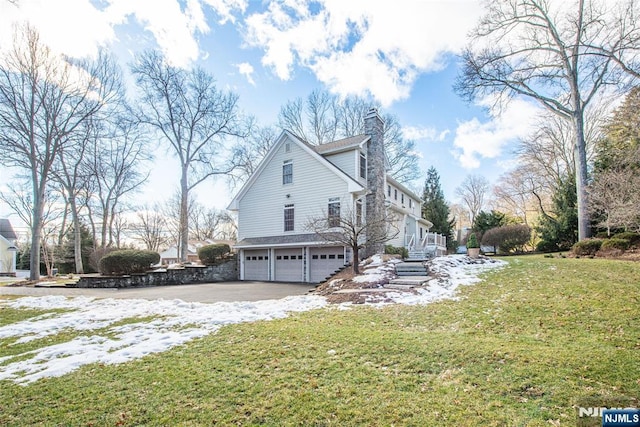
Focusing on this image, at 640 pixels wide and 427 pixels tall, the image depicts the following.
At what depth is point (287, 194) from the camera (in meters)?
18.4

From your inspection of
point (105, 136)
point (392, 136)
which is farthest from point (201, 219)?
point (392, 136)

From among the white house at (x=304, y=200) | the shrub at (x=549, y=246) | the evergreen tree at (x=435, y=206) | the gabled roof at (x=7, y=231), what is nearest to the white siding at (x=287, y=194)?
the white house at (x=304, y=200)

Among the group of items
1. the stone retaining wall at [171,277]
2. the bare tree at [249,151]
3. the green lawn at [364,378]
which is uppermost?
the bare tree at [249,151]

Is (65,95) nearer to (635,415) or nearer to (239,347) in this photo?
(239,347)

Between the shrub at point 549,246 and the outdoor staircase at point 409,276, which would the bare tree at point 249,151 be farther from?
the shrub at point 549,246

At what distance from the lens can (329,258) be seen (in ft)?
55.2

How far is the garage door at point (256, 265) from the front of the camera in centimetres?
1917

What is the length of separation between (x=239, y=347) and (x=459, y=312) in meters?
4.90

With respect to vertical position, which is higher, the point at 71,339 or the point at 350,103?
the point at 350,103

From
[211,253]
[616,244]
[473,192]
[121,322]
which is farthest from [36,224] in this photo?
[473,192]

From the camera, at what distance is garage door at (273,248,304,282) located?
58.3 feet

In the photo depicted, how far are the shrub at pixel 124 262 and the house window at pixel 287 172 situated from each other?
29.8 ft

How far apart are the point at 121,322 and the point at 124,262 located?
1237 centimetres

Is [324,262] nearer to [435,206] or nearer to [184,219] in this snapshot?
[184,219]
